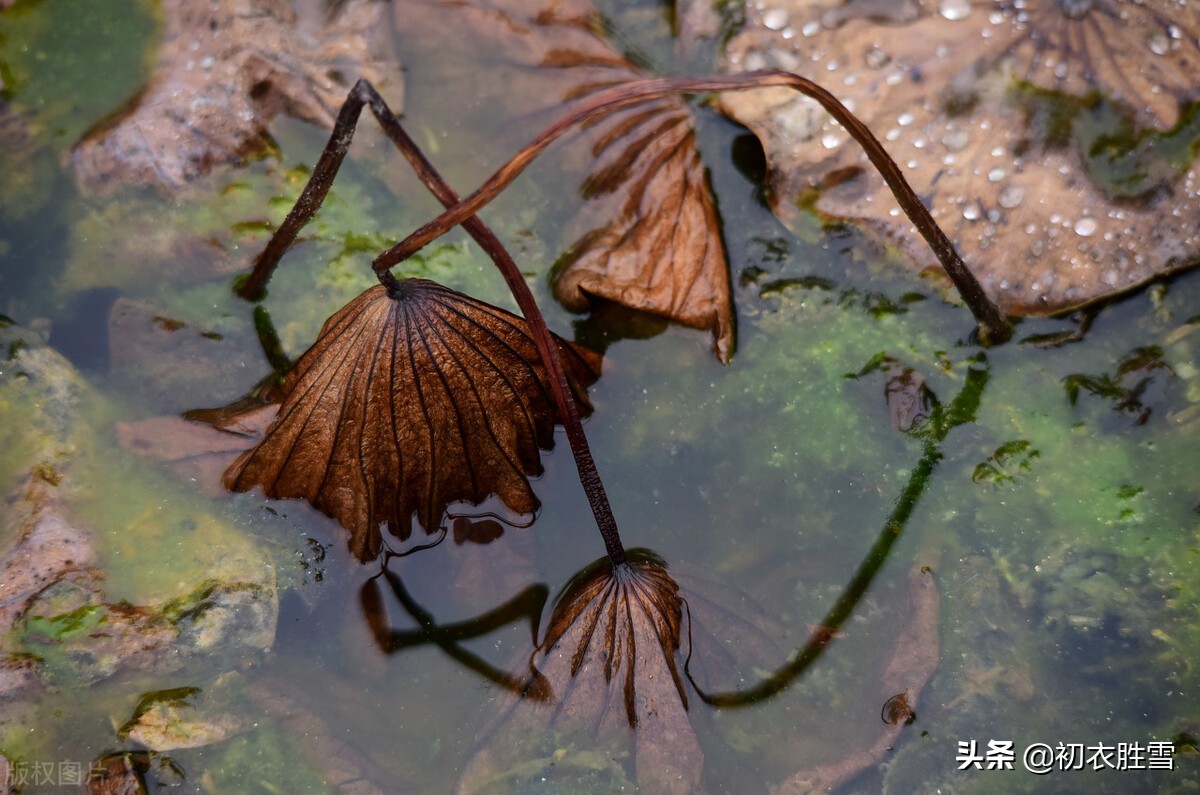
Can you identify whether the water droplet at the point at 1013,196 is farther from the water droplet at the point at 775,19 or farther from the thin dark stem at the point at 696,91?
the water droplet at the point at 775,19

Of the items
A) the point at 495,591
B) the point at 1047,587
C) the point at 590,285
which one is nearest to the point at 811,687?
the point at 1047,587

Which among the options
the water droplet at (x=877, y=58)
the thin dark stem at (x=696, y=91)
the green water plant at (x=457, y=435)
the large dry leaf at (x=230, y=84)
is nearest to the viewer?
the thin dark stem at (x=696, y=91)

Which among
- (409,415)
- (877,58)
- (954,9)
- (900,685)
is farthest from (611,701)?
(954,9)

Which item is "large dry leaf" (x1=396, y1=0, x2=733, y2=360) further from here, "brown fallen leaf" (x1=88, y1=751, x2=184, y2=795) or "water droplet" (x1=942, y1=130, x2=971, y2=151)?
"brown fallen leaf" (x1=88, y1=751, x2=184, y2=795)

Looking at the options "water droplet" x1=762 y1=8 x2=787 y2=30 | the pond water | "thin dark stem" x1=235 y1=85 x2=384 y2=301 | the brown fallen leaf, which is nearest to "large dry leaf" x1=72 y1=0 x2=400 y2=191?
the pond water

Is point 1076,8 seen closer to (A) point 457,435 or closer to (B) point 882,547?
(B) point 882,547

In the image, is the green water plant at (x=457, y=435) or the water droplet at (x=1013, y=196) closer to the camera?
the green water plant at (x=457, y=435)

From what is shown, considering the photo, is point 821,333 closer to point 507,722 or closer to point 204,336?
point 507,722

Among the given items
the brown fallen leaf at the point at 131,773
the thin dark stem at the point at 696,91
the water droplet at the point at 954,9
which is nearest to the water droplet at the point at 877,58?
the water droplet at the point at 954,9
